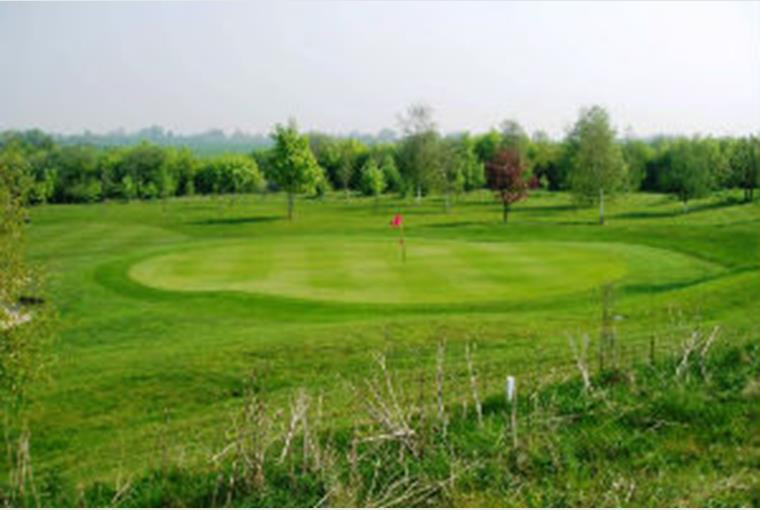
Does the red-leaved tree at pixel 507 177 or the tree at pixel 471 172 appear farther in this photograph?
the tree at pixel 471 172

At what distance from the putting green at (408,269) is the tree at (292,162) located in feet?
96.6

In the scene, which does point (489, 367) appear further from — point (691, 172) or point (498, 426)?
point (691, 172)

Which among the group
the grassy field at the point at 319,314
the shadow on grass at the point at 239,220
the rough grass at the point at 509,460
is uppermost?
the rough grass at the point at 509,460

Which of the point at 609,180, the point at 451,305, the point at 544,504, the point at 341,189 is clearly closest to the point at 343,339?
the point at 451,305

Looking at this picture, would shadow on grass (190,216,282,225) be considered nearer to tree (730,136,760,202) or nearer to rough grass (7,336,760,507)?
tree (730,136,760,202)

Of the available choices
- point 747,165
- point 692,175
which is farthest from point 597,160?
point 747,165

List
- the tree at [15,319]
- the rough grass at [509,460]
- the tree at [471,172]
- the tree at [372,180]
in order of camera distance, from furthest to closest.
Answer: the tree at [471,172]
the tree at [372,180]
the tree at [15,319]
the rough grass at [509,460]

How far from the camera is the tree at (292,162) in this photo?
6644 centimetres

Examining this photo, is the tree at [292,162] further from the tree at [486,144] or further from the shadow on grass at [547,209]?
the tree at [486,144]

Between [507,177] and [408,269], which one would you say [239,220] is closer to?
[507,177]

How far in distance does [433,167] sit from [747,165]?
2839 cm

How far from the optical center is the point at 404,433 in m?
7.44

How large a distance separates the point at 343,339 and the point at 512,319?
16.1ft

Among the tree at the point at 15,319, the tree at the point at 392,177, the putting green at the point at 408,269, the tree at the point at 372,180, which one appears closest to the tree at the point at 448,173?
the tree at the point at 372,180
